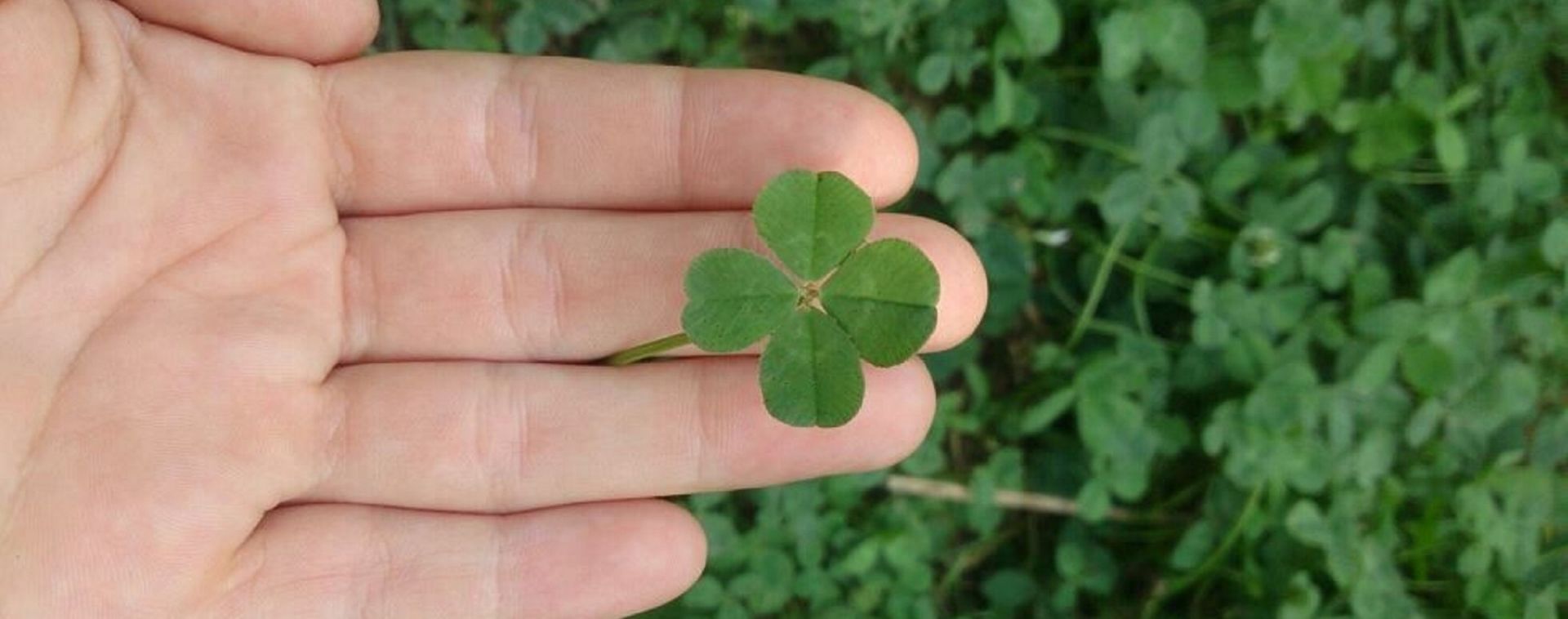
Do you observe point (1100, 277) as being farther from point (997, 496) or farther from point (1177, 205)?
point (997, 496)

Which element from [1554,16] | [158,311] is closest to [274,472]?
[158,311]

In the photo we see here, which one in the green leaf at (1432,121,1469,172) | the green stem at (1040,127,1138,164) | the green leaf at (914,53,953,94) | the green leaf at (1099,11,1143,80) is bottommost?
the green stem at (1040,127,1138,164)

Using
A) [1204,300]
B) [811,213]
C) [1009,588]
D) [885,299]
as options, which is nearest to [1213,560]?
[1009,588]

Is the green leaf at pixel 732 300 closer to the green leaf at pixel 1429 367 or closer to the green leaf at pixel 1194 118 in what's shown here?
the green leaf at pixel 1194 118

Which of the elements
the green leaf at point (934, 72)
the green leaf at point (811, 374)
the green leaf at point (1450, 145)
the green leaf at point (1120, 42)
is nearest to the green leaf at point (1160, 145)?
the green leaf at point (1120, 42)

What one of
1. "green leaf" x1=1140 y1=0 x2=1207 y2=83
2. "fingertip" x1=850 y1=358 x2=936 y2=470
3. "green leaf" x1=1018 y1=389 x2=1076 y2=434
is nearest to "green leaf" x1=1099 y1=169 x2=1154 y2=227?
"green leaf" x1=1140 y1=0 x2=1207 y2=83

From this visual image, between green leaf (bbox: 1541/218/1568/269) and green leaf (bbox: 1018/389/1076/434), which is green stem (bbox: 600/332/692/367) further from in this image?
Answer: green leaf (bbox: 1541/218/1568/269)
